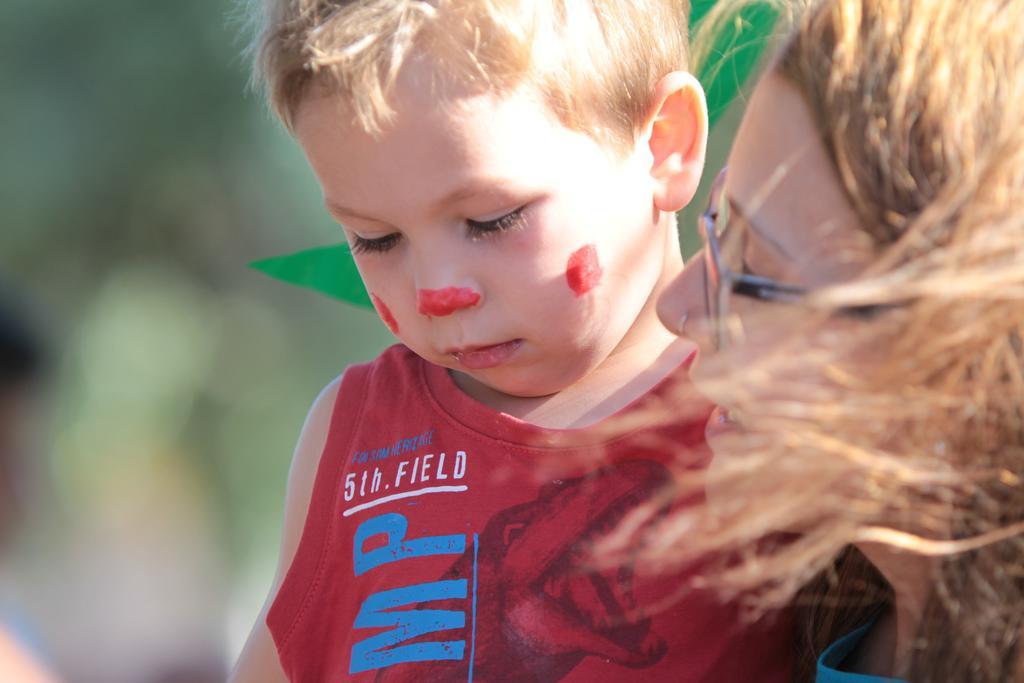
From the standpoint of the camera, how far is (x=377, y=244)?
144 centimetres

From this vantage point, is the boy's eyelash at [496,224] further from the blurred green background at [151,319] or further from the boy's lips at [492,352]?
the blurred green background at [151,319]

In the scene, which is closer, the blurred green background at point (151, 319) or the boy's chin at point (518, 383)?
the boy's chin at point (518, 383)

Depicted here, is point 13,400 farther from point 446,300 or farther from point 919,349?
point 919,349

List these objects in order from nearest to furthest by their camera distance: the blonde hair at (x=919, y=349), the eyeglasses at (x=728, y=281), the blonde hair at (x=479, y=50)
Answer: the blonde hair at (x=919, y=349)
the eyeglasses at (x=728, y=281)
the blonde hair at (x=479, y=50)

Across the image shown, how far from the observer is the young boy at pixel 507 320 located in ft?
4.37

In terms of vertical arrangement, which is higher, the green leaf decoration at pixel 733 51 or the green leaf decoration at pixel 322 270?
the green leaf decoration at pixel 733 51

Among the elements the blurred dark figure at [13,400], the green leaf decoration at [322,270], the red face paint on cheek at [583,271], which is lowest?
the blurred dark figure at [13,400]

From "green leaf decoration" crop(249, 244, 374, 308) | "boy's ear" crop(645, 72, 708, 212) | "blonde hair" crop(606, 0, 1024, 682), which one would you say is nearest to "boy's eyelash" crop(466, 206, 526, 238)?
"boy's ear" crop(645, 72, 708, 212)

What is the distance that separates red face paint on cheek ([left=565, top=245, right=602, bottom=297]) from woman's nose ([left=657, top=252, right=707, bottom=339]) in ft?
0.69

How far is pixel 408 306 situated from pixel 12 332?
6.78ft

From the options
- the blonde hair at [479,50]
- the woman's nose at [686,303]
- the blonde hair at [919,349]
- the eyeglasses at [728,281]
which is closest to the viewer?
the blonde hair at [919,349]

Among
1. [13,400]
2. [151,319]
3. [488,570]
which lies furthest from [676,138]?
[13,400]

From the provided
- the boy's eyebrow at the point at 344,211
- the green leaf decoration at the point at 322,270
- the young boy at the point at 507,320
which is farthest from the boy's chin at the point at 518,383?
the green leaf decoration at the point at 322,270

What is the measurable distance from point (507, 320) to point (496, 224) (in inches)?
4.6
